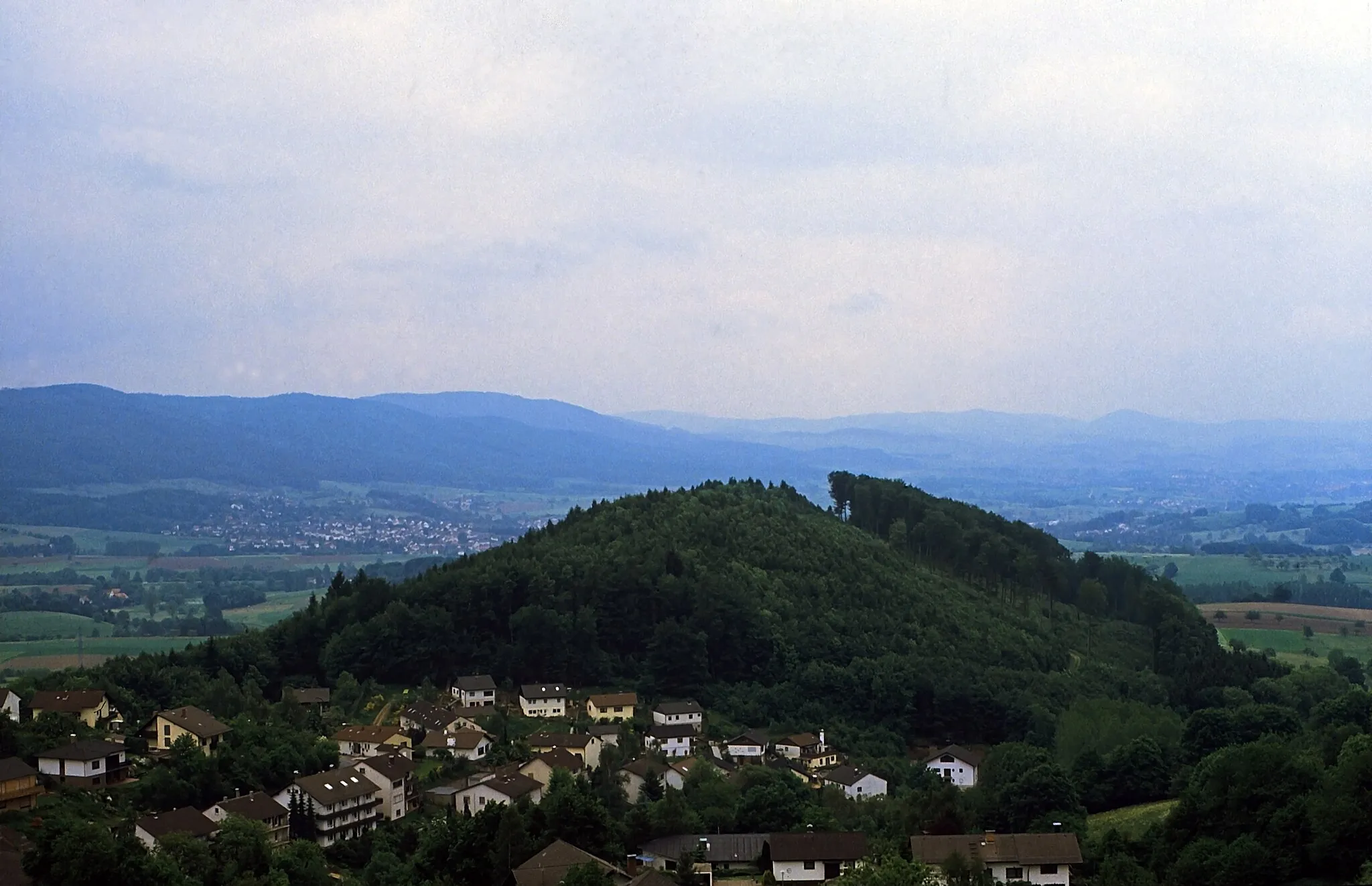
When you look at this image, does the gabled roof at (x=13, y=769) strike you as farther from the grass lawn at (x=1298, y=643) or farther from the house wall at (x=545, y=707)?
the grass lawn at (x=1298, y=643)

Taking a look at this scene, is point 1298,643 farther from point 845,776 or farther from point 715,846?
point 715,846

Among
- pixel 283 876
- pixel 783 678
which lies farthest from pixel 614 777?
pixel 783 678

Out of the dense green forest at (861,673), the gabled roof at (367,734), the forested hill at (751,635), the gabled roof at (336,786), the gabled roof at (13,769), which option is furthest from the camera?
the forested hill at (751,635)

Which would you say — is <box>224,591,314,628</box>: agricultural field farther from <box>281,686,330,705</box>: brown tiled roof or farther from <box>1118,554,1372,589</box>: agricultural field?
<box>1118,554,1372,589</box>: agricultural field

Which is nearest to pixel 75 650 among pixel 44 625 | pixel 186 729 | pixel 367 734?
pixel 44 625

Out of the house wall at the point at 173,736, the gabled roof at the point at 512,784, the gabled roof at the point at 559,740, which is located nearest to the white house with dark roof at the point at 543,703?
the gabled roof at the point at 559,740

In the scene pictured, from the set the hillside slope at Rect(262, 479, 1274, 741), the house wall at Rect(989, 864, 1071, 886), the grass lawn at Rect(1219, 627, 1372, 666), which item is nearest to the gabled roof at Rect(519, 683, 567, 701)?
the hillside slope at Rect(262, 479, 1274, 741)
